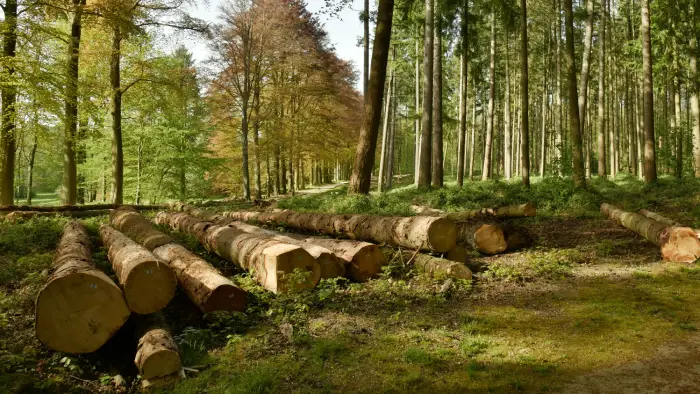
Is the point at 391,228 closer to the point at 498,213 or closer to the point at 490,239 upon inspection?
the point at 490,239

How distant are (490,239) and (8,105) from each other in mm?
14431

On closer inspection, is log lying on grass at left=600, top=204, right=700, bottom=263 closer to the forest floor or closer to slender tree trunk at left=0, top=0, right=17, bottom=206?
the forest floor

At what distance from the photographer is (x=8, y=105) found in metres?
12.4

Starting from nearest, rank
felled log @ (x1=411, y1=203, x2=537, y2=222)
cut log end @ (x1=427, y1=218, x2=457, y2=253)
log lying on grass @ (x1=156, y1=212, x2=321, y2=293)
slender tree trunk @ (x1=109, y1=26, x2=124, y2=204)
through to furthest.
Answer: log lying on grass @ (x1=156, y1=212, x2=321, y2=293) < cut log end @ (x1=427, y1=218, x2=457, y2=253) < felled log @ (x1=411, y1=203, x2=537, y2=222) < slender tree trunk @ (x1=109, y1=26, x2=124, y2=204)

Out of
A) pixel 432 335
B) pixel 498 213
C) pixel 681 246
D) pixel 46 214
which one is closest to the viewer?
pixel 432 335

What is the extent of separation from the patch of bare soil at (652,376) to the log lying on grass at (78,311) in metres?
4.13

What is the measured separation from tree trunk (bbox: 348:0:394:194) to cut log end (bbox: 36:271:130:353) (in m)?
9.00

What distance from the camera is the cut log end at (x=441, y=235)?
6.69 m

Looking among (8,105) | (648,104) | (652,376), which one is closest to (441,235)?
(652,376)

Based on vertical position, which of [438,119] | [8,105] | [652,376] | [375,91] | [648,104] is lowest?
[652,376]

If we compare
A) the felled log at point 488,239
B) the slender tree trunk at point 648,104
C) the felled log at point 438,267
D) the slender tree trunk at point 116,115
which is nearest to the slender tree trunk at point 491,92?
the slender tree trunk at point 648,104

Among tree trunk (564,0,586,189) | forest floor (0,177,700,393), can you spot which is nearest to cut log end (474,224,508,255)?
forest floor (0,177,700,393)

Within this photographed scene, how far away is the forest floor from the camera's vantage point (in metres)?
3.40

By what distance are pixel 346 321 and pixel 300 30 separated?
23.7 meters
